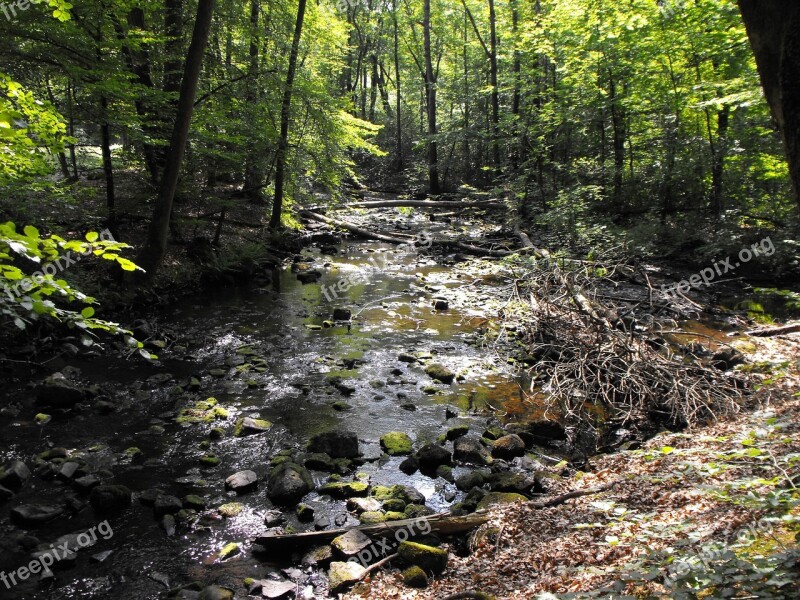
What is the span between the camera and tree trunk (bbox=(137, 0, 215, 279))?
9852 mm

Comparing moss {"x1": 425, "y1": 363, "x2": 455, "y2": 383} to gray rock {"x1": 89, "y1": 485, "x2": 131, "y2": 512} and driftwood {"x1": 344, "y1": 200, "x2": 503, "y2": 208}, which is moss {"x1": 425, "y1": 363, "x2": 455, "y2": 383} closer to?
gray rock {"x1": 89, "y1": 485, "x2": 131, "y2": 512}

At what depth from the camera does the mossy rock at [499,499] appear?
199 inches

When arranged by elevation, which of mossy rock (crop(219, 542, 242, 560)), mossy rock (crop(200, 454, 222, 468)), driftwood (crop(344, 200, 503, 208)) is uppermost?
driftwood (crop(344, 200, 503, 208))

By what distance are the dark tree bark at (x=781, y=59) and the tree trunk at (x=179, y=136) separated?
1014 cm

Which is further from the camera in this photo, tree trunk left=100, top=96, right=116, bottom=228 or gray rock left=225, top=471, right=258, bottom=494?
tree trunk left=100, top=96, right=116, bottom=228

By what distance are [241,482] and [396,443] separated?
1.98 metres

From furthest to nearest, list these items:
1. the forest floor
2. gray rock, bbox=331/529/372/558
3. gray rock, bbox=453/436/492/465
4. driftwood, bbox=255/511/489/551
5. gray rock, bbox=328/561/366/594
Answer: gray rock, bbox=453/436/492/465
driftwood, bbox=255/511/489/551
gray rock, bbox=331/529/372/558
gray rock, bbox=328/561/366/594
the forest floor

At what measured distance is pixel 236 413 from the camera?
724cm

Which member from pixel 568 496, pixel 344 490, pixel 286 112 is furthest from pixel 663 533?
pixel 286 112

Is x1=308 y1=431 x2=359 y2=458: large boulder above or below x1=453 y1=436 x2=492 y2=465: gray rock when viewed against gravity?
above

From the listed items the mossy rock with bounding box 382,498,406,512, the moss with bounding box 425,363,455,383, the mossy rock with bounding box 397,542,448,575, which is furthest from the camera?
the moss with bounding box 425,363,455,383

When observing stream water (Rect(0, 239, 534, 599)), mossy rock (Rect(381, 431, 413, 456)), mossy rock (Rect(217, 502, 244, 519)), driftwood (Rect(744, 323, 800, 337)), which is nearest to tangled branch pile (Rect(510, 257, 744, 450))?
stream water (Rect(0, 239, 534, 599))

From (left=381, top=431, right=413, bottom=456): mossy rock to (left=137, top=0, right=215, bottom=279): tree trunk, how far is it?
7.23 meters

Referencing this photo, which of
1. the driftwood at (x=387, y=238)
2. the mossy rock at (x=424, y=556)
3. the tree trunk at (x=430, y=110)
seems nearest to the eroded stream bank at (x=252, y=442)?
the mossy rock at (x=424, y=556)
